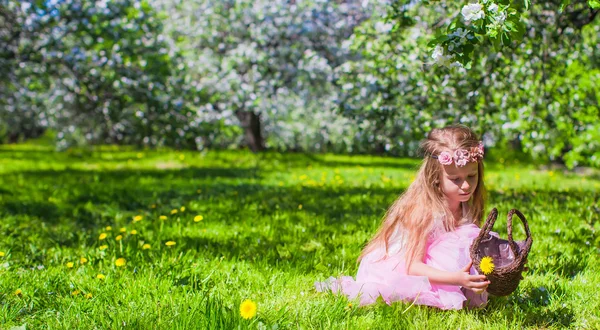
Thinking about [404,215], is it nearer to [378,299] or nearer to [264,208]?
[378,299]

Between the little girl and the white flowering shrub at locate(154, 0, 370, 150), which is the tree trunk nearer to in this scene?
the white flowering shrub at locate(154, 0, 370, 150)

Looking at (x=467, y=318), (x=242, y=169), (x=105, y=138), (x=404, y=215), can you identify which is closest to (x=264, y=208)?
(x=404, y=215)

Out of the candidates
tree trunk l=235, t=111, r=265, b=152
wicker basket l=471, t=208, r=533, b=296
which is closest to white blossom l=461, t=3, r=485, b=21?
wicker basket l=471, t=208, r=533, b=296

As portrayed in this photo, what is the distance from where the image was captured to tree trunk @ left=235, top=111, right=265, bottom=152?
609 inches

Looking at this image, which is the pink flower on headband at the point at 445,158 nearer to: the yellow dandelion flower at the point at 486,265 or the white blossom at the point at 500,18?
the yellow dandelion flower at the point at 486,265

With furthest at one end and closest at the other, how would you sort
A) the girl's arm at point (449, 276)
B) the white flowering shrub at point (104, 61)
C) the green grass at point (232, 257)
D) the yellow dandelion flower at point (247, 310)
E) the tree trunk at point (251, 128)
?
1. the tree trunk at point (251, 128)
2. the white flowering shrub at point (104, 61)
3. the green grass at point (232, 257)
4. the girl's arm at point (449, 276)
5. the yellow dandelion flower at point (247, 310)

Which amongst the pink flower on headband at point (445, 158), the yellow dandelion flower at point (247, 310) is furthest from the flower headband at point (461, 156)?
the yellow dandelion flower at point (247, 310)

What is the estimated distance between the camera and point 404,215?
10.8 feet

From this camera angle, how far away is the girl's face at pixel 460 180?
320 centimetres

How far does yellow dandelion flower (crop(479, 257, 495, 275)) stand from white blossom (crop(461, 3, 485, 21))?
1.23m

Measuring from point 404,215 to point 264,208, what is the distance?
2.84 metres

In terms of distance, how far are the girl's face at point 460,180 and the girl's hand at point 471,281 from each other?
0.51 meters

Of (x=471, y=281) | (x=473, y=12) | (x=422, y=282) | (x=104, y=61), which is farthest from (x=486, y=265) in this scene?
(x=104, y=61)

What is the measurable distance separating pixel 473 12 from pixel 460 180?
0.92m
